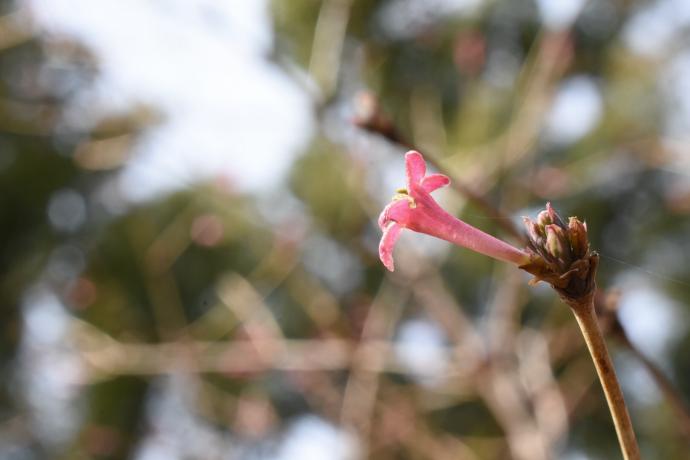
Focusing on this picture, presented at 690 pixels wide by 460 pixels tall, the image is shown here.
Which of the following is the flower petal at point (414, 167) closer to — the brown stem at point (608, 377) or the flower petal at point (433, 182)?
the flower petal at point (433, 182)

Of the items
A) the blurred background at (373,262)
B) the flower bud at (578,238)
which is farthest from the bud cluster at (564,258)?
the blurred background at (373,262)

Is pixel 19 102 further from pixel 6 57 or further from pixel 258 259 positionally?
pixel 258 259

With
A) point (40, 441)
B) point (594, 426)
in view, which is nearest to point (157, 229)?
point (40, 441)

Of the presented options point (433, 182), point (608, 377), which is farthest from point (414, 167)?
point (608, 377)

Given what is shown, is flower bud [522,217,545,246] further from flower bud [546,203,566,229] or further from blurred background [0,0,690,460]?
blurred background [0,0,690,460]

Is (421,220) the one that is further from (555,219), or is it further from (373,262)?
(373,262)

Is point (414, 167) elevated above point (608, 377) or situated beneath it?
elevated above
